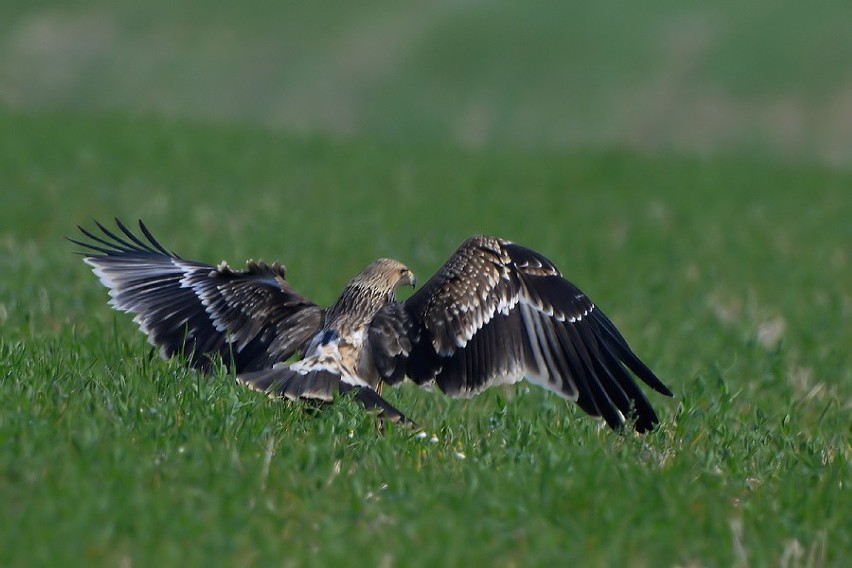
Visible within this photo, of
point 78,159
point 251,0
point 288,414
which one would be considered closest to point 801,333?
point 288,414

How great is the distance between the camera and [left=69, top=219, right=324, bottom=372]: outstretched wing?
6.38 m

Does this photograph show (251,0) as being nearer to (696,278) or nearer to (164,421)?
(696,278)

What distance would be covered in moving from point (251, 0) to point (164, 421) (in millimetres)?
35972

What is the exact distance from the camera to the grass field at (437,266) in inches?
171

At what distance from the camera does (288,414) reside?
18.5 feet

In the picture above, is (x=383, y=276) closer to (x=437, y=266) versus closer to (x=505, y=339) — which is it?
(x=505, y=339)

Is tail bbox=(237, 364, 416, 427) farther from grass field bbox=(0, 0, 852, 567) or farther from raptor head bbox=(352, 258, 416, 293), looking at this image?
raptor head bbox=(352, 258, 416, 293)

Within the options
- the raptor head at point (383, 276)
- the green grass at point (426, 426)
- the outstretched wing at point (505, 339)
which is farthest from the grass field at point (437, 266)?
the raptor head at point (383, 276)

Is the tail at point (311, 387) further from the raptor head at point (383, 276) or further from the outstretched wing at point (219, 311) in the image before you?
the raptor head at point (383, 276)

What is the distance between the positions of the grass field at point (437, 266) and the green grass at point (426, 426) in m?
0.02

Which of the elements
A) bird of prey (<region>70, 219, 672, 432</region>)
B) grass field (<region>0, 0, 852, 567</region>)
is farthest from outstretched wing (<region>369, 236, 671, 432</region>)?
grass field (<region>0, 0, 852, 567</region>)

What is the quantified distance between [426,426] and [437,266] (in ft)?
18.5

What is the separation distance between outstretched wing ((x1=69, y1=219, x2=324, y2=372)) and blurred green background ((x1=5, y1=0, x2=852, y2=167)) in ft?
81.2

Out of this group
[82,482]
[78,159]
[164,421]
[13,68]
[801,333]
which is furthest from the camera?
[13,68]
